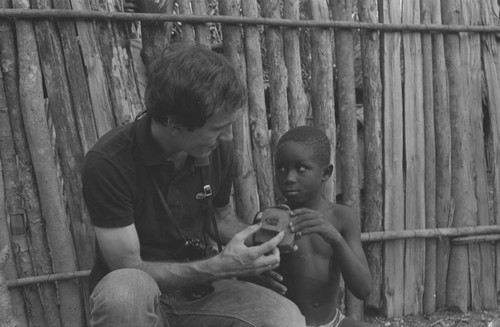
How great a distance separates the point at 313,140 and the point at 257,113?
0.57m

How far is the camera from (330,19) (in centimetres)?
400

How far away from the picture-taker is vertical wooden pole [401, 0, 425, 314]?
401 cm

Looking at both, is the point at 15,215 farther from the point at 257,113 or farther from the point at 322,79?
the point at 322,79

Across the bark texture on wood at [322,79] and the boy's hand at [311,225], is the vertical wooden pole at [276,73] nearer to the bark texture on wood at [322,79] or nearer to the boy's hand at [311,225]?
the bark texture on wood at [322,79]

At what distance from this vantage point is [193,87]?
8.18 ft

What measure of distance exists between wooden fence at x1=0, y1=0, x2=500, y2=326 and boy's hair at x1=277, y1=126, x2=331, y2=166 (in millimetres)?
458

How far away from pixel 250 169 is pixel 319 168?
0.61m

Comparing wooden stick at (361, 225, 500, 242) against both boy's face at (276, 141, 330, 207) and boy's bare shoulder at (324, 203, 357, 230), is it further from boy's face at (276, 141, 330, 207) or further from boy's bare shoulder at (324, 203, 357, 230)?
boy's face at (276, 141, 330, 207)

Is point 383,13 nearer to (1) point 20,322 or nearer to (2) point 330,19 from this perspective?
(2) point 330,19

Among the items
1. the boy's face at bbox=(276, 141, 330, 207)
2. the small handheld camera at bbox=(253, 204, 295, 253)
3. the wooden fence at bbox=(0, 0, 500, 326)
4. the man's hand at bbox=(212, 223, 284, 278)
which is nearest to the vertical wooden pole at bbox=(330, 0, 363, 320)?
the wooden fence at bbox=(0, 0, 500, 326)

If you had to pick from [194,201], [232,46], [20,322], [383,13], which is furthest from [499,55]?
[20,322]

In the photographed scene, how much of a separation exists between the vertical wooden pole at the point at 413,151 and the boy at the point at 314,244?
92 centimetres

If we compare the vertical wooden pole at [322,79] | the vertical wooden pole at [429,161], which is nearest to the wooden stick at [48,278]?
the vertical wooden pole at [322,79]

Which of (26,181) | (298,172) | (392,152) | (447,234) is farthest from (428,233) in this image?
(26,181)
